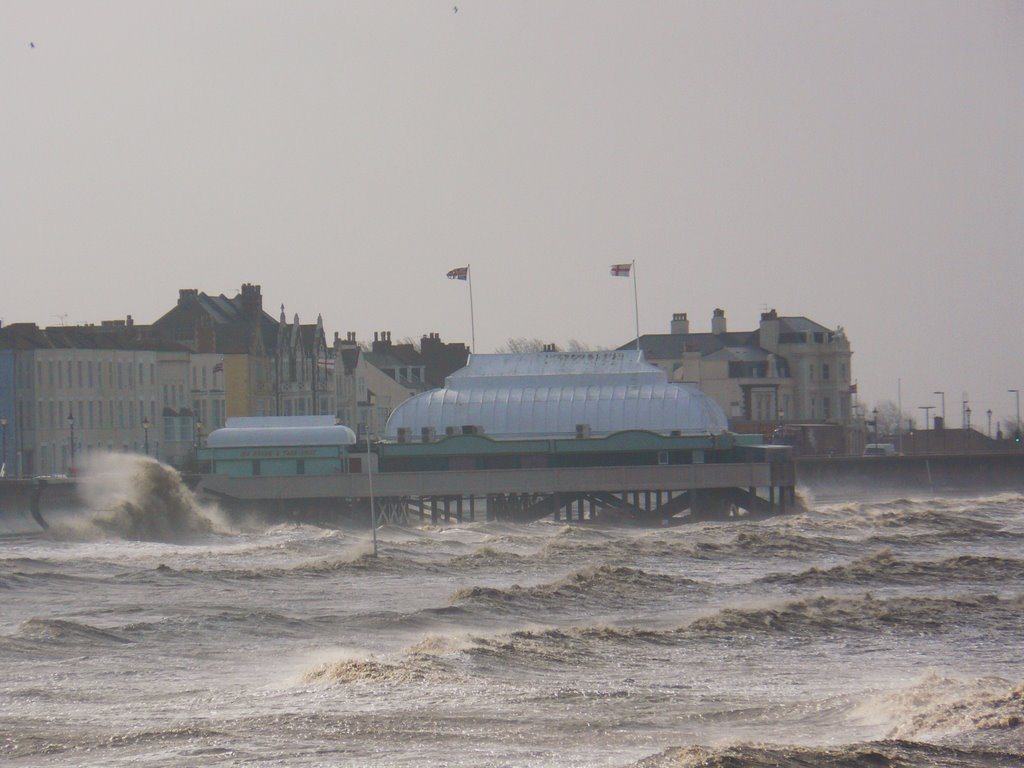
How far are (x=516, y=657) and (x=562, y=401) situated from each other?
231ft

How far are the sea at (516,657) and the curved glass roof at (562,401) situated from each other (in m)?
31.6

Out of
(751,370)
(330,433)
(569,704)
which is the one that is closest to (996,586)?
(569,704)

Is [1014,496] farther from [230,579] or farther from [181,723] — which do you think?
[181,723]

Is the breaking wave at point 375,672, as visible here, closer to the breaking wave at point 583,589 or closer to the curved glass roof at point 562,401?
the breaking wave at point 583,589

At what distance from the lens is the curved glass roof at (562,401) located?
104m

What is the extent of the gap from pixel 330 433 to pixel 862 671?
64.6 metres

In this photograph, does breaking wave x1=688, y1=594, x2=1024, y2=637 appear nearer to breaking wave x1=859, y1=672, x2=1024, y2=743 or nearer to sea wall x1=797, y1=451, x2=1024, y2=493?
breaking wave x1=859, y1=672, x2=1024, y2=743

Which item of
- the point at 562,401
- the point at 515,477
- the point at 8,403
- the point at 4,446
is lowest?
the point at 515,477

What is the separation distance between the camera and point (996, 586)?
53.3m

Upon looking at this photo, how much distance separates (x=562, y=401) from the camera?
352ft

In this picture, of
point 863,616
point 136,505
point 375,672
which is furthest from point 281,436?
point 375,672

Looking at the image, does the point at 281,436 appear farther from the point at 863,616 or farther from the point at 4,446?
the point at 863,616

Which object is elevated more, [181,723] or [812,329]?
[812,329]

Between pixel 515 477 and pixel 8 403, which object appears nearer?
pixel 515 477
